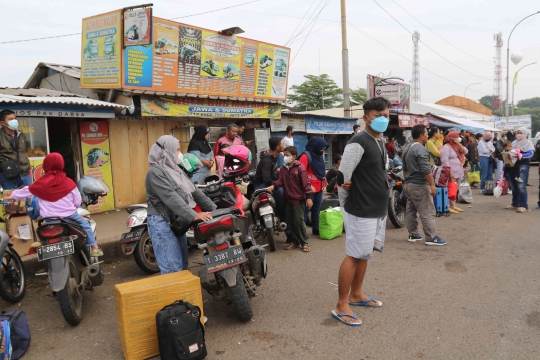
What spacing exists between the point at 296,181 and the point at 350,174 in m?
2.64

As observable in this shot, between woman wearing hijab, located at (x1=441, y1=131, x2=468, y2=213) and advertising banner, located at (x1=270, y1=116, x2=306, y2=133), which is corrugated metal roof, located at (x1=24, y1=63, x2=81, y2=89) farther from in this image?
woman wearing hijab, located at (x1=441, y1=131, x2=468, y2=213)

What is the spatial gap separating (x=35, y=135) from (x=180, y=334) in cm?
639

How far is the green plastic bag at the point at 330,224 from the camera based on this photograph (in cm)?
695

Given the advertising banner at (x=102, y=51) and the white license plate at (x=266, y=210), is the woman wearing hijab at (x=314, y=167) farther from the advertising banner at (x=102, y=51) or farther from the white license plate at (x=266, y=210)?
the advertising banner at (x=102, y=51)

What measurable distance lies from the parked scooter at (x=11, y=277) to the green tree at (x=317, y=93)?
28756mm

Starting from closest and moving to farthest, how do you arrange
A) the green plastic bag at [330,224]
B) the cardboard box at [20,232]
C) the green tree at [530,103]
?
the cardboard box at [20,232]
the green plastic bag at [330,224]
the green tree at [530,103]

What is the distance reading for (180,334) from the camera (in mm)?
3043

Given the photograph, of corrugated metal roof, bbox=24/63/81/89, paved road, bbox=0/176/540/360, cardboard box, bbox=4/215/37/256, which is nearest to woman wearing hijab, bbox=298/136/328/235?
paved road, bbox=0/176/540/360

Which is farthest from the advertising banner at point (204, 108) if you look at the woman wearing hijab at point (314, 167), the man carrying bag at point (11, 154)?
the woman wearing hijab at point (314, 167)

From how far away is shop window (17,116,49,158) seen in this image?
7777mm

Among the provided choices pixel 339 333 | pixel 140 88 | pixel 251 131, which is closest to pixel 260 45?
pixel 251 131

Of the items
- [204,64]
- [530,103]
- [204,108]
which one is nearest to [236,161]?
[204,108]

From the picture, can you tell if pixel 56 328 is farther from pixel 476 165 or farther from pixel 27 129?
pixel 476 165

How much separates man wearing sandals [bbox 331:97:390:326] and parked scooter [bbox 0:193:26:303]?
3.35 metres
